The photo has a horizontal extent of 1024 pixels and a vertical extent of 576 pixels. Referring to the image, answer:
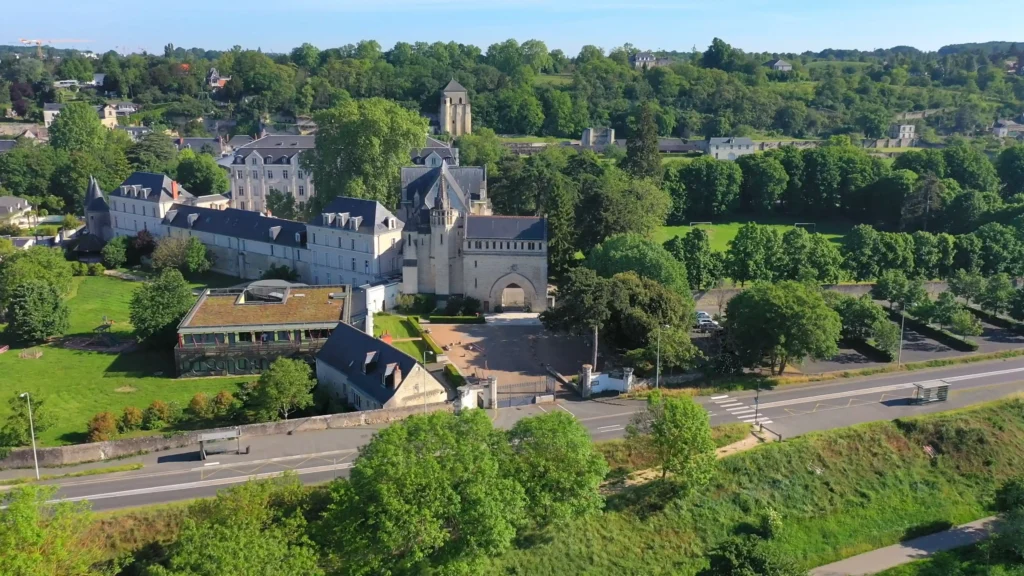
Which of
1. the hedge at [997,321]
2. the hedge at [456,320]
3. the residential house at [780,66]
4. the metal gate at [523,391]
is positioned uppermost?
the residential house at [780,66]

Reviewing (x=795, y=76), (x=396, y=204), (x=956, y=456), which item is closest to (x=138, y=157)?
(x=396, y=204)

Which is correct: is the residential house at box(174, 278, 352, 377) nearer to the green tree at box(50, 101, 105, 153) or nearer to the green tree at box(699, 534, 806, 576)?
the green tree at box(699, 534, 806, 576)

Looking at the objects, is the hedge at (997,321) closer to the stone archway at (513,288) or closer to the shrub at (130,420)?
the stone archway at (513,288)

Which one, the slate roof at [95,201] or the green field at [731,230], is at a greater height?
the slate roof at [95,201]

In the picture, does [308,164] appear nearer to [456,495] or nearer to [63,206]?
[63,206]

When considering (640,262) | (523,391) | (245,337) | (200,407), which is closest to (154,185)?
(245,337)

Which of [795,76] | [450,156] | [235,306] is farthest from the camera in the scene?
[795,76]

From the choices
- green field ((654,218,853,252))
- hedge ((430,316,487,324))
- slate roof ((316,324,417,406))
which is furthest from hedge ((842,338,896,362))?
slate roof ((316,324,417,406))

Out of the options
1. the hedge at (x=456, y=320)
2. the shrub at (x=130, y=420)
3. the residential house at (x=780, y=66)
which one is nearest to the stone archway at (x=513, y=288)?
the hedge at (x=456, y=320)
